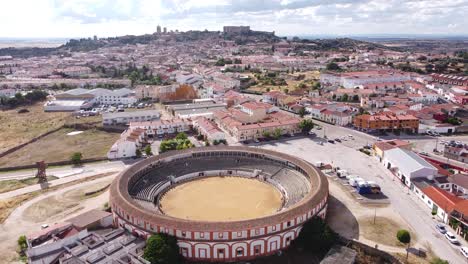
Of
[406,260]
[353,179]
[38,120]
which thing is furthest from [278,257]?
[38,120]

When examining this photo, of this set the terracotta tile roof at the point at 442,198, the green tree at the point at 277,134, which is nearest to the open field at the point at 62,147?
the green tree at the point at 277,134

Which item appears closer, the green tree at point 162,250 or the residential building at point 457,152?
the green tree at point 162,250

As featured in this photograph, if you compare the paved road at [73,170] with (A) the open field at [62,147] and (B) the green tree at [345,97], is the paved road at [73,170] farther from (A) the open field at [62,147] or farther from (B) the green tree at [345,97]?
(B) the green tree at [345,97]

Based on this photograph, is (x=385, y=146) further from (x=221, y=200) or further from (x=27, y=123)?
(x=27, y=123)

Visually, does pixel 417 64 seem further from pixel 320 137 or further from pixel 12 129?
pixel 12 129

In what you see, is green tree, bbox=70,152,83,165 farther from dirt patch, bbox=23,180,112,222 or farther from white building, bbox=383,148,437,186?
white building, bbox=383,148,437,186

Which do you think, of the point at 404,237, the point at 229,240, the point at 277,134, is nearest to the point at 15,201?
the point at 229,240

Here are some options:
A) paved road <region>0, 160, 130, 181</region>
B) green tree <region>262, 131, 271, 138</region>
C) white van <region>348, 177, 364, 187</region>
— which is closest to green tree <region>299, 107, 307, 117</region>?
green tree <region>262, 131, 271, 138</region>
